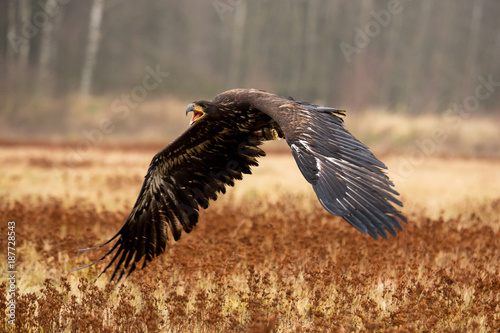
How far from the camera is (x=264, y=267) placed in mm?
5688

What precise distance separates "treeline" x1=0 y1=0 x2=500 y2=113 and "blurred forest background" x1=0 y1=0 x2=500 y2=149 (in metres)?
0.06

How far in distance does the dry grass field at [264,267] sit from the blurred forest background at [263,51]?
14294 mm

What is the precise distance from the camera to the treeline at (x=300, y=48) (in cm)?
A: 2609

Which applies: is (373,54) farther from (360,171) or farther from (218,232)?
(360,171)

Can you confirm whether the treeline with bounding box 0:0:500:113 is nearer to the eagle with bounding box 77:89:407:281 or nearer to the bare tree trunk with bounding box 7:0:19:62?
the bare tree trunk with bounding box 7:0:19:62

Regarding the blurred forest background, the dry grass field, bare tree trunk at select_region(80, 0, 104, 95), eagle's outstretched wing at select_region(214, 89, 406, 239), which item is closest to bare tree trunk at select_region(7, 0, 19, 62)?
the blurred forest background

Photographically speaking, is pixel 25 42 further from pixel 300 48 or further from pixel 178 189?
pixel 178 189

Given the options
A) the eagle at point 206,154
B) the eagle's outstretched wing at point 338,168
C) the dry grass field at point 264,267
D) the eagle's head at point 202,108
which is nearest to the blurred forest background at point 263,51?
the dry grass field at point 264,267

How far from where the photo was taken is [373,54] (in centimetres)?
2902

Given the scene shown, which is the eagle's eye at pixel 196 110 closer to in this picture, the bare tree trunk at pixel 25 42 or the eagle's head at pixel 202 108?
the eagle's head at pixel 202 108

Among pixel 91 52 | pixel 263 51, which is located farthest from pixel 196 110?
pixel 263 51

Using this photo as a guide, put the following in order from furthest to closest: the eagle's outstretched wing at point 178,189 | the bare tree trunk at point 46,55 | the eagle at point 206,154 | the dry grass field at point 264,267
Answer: the bare tree trunk at point 46,55 < the eagle's outstretched wing at point 178,189 < the eagle at point 206,154 < the dry grass field at point 264,267

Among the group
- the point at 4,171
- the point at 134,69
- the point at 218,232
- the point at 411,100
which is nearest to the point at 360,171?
the point at 218,232

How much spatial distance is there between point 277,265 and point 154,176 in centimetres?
159
